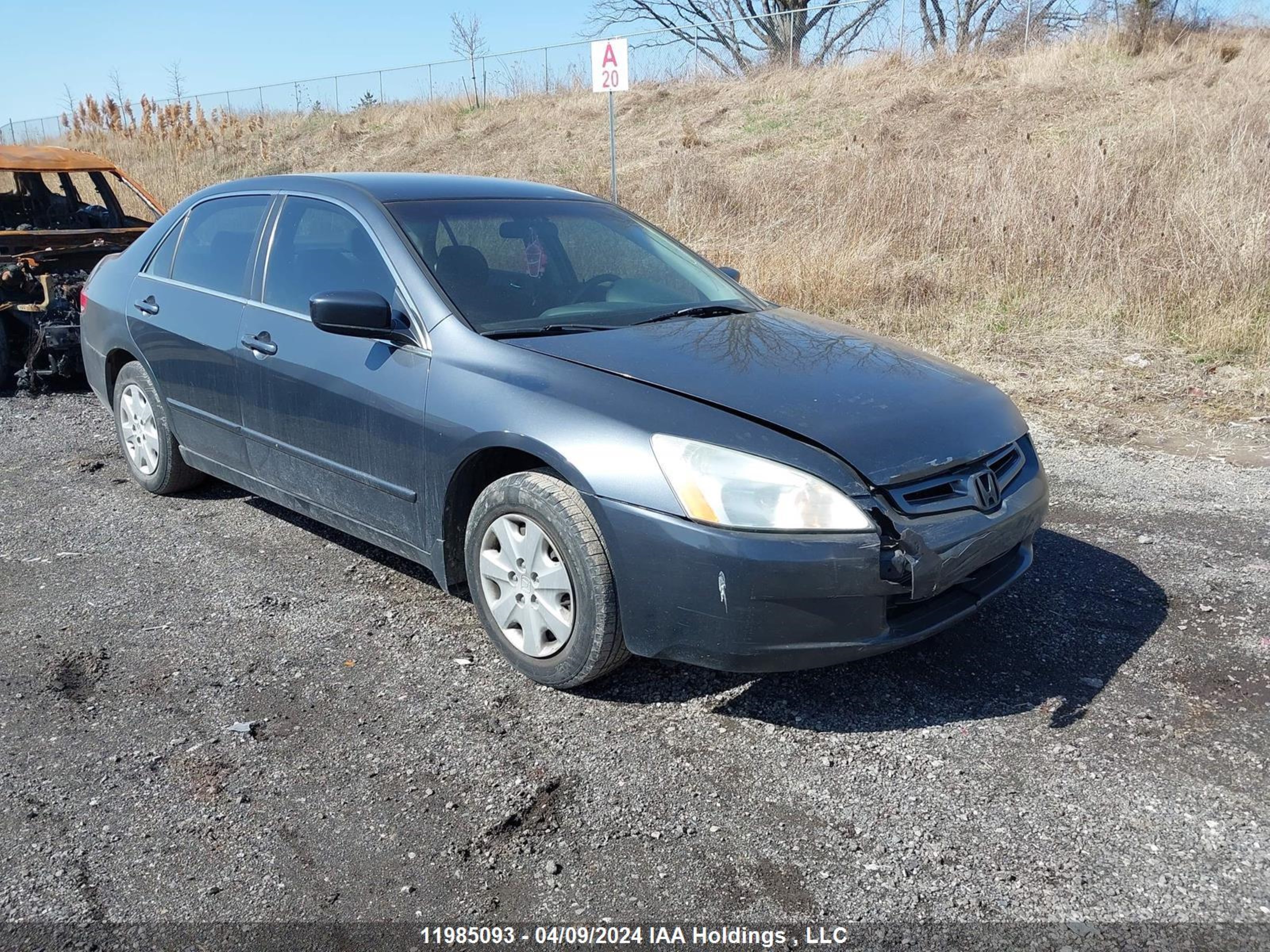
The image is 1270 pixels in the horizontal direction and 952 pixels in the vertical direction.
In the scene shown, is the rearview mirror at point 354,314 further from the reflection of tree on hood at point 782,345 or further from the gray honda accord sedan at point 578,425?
the reflection of tree on hood at point 782,345

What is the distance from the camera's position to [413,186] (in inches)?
171

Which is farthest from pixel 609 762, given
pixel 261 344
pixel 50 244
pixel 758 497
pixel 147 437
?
pixel 50 244

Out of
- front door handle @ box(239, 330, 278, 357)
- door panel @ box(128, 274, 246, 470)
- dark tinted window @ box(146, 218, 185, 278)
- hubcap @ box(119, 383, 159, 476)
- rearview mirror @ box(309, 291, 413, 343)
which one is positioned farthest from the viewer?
hubcap @ box(119, 383, 159, 476)

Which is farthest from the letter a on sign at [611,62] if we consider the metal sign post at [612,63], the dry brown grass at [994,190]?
the dry brown grass at [994,190]

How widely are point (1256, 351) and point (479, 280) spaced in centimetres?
647

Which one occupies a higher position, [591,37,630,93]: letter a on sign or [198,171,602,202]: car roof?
[591,37,630,93]: letter a on sign

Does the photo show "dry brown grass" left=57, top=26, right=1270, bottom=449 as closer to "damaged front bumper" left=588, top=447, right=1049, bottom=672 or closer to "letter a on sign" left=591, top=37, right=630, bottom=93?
"letter a on sign" left=591, top=37, right=630, bottom=93

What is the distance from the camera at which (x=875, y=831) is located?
106 inches

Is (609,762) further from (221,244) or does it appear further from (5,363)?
(5,363)

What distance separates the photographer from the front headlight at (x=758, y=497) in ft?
9.45

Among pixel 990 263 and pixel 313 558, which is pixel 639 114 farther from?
pixel 313 558

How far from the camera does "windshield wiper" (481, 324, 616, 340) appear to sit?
361cm

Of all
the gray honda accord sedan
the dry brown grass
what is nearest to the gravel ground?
the gray honda accord sedan

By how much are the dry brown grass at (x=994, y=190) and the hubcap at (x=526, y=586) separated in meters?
5.62
